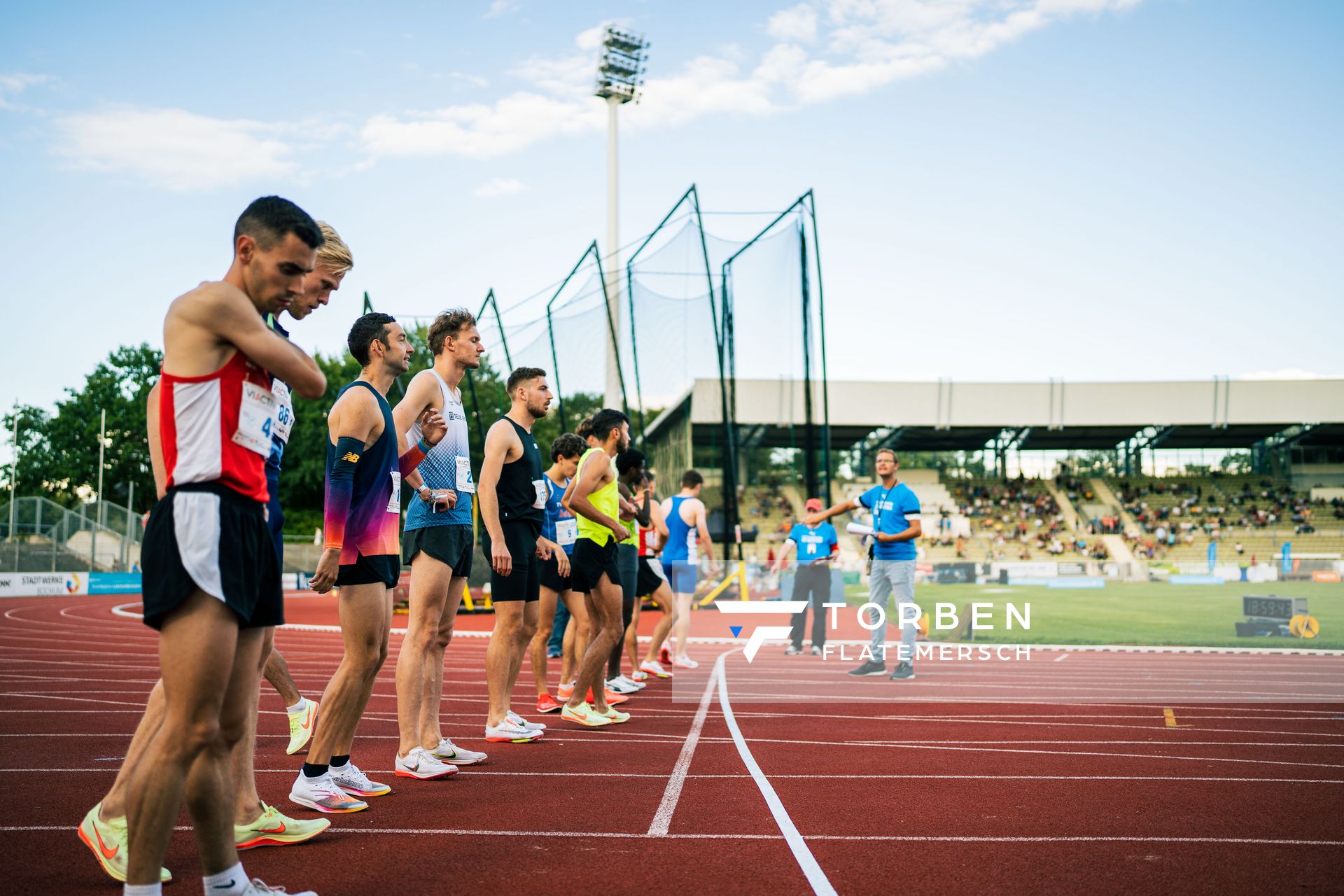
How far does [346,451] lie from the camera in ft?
12.6

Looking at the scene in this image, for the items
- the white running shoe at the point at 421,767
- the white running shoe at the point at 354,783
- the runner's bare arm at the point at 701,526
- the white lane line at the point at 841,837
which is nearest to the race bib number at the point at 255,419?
the white lane line at the point at 841,837

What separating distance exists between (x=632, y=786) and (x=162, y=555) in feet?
8.70

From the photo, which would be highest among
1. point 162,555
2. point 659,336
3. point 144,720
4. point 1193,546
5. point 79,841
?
point 659,336

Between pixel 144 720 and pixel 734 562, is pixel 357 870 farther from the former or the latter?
pixel 734 562

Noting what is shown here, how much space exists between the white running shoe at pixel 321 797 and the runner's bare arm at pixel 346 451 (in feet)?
2.35

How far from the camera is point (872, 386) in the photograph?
4359cm

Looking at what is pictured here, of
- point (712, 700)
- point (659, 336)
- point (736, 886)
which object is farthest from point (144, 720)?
point (659, 336)

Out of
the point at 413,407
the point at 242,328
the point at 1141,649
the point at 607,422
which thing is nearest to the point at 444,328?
the point at 413,407

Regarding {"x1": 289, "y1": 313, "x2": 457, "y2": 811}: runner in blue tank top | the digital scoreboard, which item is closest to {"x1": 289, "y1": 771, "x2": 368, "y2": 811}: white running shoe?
{"x1": 289, "y1": 313, "x2": 457, "y2": 811}: runner in blue tank top

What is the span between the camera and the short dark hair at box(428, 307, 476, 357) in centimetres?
482

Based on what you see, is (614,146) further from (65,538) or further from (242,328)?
(242,328)

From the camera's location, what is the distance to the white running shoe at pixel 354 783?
156 inches

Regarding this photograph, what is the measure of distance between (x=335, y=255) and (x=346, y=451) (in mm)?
740

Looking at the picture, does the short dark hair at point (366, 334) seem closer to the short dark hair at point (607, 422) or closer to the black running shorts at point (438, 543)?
the black running shorts at point (438, 543)
